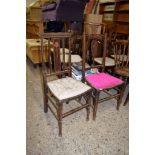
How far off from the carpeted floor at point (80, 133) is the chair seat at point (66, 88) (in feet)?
1.34

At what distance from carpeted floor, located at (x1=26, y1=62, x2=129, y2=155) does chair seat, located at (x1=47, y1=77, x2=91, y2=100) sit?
1.34ft

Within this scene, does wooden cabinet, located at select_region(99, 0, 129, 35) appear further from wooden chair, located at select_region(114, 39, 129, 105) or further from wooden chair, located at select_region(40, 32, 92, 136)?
wooden chair, located at select_region(40, 32, 92, 136)

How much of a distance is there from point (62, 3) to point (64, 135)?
320 centimetres

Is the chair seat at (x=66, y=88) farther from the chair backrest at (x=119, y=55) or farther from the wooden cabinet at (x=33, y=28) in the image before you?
the wooden cabinet at (x=33, y=28)

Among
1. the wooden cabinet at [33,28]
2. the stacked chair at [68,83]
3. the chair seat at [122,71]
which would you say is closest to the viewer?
the stacked chair at [68,83]

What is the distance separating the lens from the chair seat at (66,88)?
1697 mm

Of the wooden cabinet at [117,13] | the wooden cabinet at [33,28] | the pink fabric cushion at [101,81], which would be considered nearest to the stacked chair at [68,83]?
the pink fabric cushion at [101,81]

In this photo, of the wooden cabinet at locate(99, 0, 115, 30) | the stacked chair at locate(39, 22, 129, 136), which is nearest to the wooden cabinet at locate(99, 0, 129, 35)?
the wooden cabinet at locate(99, 0, 115, 30)

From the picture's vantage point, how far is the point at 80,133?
5.99 ft

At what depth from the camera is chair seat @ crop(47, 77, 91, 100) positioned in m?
1.70
